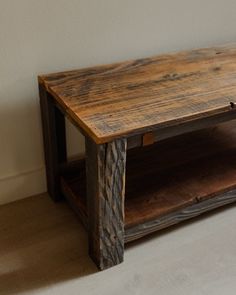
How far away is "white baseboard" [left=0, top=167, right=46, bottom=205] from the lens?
5.41 ft

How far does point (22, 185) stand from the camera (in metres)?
1.68

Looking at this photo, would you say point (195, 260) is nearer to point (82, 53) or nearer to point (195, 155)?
point (195, 155)

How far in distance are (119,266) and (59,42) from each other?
82 cm

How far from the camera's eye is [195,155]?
174 centimetres

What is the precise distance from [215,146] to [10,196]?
89 cm

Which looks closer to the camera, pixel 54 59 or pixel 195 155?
pixel 54 59

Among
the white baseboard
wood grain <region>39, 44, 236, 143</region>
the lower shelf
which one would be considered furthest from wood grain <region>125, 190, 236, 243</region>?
the white baseboard

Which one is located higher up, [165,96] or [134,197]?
[165,96]

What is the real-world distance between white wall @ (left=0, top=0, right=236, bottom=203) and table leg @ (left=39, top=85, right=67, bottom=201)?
8 cm

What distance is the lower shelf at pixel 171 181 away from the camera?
1424 mm

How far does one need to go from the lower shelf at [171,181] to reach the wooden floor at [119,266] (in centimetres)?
7

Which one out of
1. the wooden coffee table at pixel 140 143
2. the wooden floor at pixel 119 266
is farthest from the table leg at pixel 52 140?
the wooden floor at pixel 119 266

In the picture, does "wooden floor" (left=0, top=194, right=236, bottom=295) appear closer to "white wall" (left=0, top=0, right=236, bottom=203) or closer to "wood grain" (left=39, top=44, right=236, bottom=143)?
"white wall" (left=0, top=0, right=236, bottom=203)

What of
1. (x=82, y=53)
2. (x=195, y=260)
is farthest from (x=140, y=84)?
(x=195, y=260)
